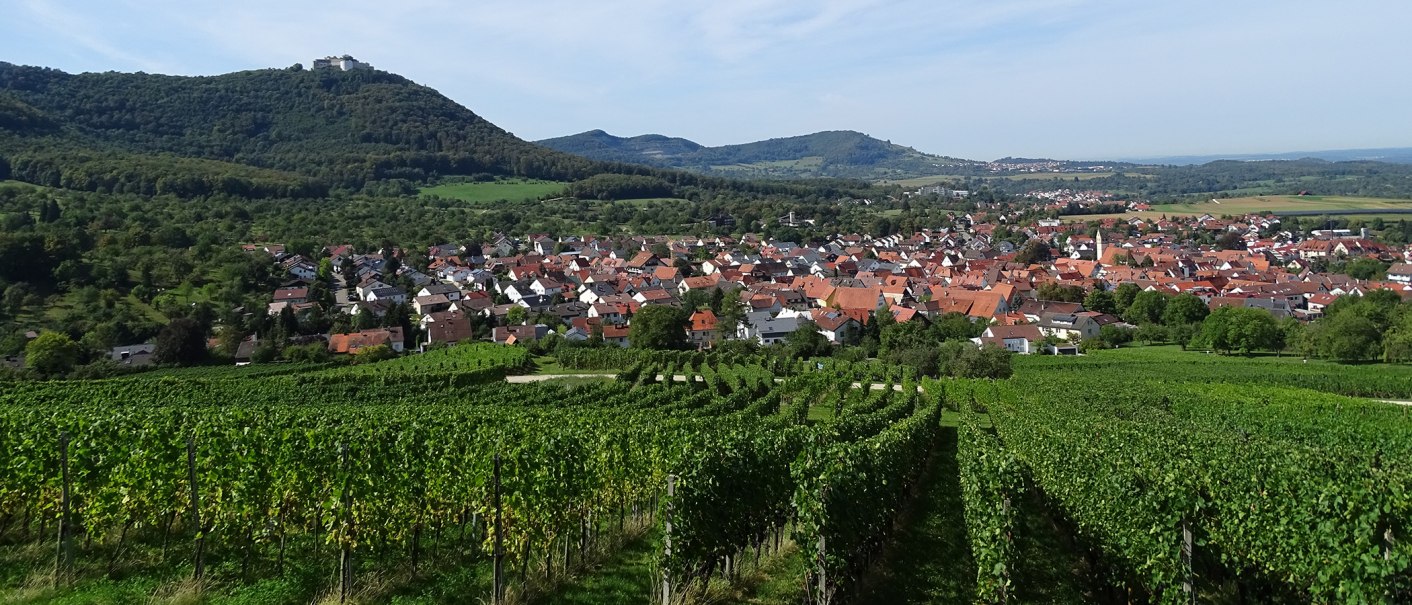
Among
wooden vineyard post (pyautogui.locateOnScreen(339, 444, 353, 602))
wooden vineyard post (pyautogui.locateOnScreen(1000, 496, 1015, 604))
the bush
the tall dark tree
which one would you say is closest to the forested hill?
the tall dark tree

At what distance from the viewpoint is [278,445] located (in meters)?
11.3

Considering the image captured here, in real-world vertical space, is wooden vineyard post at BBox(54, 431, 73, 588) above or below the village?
above

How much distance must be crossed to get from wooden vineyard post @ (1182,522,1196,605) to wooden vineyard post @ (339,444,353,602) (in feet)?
33.8

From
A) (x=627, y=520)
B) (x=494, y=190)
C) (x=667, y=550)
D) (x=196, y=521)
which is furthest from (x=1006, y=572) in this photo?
(x=494, y=190)

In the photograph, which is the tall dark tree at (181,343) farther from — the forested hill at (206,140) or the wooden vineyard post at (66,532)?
the forested hill at (206,140)

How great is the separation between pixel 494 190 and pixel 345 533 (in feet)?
549

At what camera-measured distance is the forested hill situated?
119m

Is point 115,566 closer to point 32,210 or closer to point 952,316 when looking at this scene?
point 952,316

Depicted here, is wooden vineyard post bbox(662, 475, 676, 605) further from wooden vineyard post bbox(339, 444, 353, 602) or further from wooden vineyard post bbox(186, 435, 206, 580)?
wooden vineyard post bbox(186, 435, 206, 580)

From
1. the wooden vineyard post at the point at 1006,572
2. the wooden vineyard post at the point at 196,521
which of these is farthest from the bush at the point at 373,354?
the wooden vineyard post at the point at 1006,572

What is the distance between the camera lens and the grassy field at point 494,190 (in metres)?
160

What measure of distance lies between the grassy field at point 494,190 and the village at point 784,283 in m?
37.1

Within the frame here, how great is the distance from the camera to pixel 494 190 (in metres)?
169

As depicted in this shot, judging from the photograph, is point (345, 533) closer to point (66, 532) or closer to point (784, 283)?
point (66, 532)
